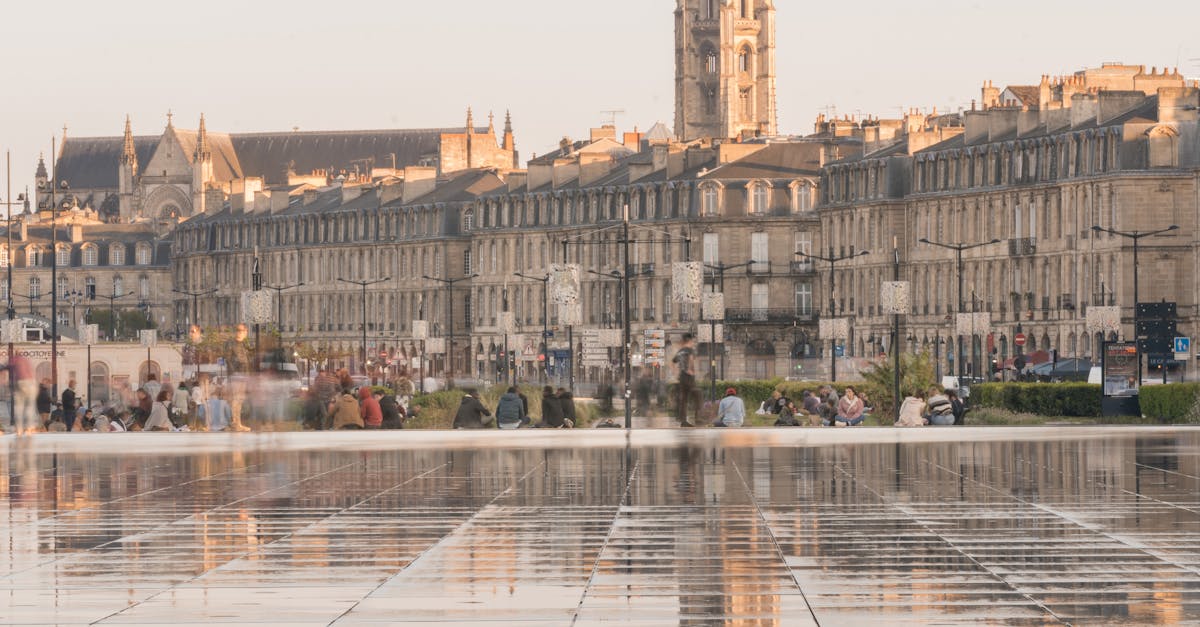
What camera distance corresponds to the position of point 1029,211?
116875mm

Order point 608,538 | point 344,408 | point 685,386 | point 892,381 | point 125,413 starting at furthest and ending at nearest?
point 892,381 < point 125,413 < point 685,386 < point 344,408 < point 608,538

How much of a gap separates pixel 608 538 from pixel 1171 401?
3226 cm

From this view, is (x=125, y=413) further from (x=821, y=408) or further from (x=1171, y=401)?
(x=1171, y=401)

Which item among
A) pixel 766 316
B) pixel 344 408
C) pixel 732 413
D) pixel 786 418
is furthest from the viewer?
pixel 766 316

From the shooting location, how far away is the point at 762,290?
469 feet

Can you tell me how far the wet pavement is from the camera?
18.0 m

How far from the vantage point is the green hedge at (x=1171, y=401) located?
52.4 metres

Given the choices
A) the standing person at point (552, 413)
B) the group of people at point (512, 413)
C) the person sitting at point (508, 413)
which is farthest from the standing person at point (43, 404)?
the standing person at point (552, 413)

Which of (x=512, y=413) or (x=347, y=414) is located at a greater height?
(x=347, y=414)

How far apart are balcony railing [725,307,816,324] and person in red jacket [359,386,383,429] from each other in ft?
306

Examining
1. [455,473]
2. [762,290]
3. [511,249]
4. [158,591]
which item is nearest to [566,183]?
[511,249]

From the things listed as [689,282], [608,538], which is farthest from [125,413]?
[608,538]

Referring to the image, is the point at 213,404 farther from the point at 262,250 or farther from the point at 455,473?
the point at 262,250

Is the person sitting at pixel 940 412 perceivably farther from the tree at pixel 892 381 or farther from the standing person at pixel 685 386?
the tree at pixel 892 381
